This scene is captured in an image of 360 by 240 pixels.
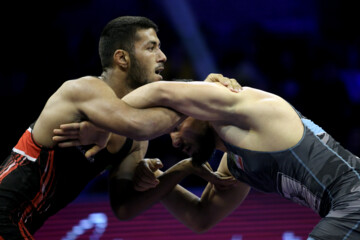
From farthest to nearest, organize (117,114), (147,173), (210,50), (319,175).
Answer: (210,50)
(147,173)
(117,114)
(319,175)

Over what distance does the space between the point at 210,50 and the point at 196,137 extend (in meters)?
3.86

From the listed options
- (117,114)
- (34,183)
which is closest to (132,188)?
(34,183)

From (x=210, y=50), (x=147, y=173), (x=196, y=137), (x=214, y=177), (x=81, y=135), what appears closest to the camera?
(x=81, y=135)

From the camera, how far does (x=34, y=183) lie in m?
2.54

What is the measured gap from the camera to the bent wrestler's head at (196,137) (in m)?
2.67

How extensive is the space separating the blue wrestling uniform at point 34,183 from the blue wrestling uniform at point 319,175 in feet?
2.59

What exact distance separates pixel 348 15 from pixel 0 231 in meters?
5.15

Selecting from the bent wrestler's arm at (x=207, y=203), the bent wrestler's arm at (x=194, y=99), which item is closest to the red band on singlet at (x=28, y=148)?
the bent wrestler's arm at (x=194, y=99)

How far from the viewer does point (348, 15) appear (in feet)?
21.1

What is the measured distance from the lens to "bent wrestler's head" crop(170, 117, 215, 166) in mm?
2668

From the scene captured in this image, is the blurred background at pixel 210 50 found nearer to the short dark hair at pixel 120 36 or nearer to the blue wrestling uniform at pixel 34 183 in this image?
the short dark hair at pixel 120 36

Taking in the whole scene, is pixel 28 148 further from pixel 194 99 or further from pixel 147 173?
pixel 194 99

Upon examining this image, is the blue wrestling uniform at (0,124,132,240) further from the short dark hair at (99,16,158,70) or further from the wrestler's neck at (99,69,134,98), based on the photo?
the short dark hair at (99,16,158,70)

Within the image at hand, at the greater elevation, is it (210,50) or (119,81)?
(119,81)
